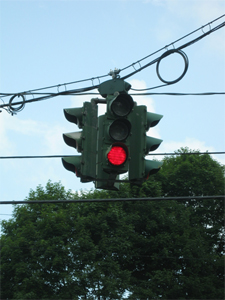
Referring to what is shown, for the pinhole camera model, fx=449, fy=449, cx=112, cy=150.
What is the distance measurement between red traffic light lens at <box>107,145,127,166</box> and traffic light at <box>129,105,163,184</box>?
240 millimetres

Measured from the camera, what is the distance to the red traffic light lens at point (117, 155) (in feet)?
16.6

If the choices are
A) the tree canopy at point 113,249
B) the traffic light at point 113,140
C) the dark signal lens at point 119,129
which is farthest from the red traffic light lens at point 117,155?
the tree canopy at point 113,249

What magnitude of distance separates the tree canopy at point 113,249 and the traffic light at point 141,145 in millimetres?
16742

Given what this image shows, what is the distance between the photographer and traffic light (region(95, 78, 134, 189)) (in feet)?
16.7

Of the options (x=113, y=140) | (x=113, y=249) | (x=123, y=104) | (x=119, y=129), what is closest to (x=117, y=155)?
(x=113, y=140)

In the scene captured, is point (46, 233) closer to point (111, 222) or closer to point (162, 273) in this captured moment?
point (111, 222)

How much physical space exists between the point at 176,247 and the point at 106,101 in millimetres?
21346

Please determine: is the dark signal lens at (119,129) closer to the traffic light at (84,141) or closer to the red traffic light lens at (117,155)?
the red traffic light lens at (117,155)

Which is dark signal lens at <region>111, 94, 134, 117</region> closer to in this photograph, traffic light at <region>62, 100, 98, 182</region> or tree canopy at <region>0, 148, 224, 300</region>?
traffic light at <region>62, 100, 98, 182</region>

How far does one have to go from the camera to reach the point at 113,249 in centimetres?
2359

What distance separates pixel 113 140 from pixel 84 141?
34cm

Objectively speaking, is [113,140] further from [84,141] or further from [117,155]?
[84,141]

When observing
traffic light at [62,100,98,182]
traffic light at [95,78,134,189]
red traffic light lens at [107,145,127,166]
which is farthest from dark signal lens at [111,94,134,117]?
red traffic light lens at [107,145,127,166]

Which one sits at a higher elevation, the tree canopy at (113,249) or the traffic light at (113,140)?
the tree canopy at (113,249)
